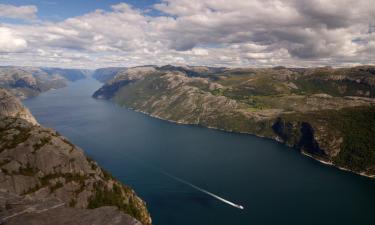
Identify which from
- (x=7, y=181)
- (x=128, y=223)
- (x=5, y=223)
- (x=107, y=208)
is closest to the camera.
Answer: (x=5, y=223)

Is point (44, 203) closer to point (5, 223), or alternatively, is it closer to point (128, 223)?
point (5, 223)

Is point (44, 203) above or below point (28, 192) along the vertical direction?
above

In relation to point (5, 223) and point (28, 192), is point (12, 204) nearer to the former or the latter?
point (5, 223)

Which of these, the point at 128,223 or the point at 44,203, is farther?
the point at 44,203

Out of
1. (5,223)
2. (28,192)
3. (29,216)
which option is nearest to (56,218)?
(29,216)

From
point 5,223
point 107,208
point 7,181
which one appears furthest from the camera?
point 7,181

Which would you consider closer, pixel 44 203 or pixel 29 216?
pixel 29 216

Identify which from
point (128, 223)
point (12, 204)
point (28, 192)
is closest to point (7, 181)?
point (28, 192)

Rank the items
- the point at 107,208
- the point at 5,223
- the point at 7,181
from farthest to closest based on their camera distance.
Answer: the point at 7,181, the point at 107,208, the point at 5,223

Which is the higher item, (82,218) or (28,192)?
(82,218)
